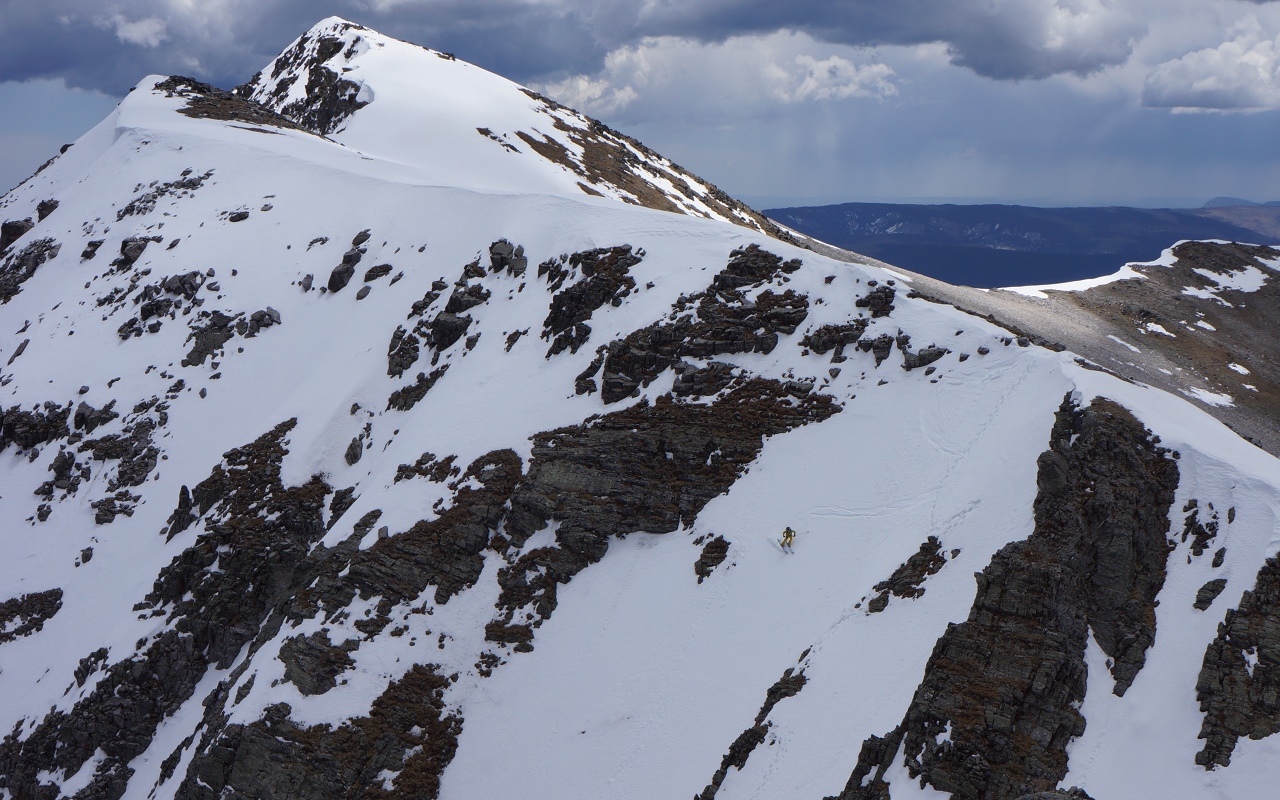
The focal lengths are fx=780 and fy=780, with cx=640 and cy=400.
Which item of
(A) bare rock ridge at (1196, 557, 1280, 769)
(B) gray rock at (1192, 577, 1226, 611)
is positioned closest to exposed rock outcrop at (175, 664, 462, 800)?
(A) bare rock ridge at (1196, 557, 1280, 769)

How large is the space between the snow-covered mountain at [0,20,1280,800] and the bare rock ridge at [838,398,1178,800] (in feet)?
0.30

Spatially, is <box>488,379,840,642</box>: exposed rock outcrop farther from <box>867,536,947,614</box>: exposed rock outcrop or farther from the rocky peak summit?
the rocky peak summit

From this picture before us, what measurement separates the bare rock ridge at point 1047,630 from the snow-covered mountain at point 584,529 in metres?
0.09

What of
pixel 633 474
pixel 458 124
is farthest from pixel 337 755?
pixel 458 124

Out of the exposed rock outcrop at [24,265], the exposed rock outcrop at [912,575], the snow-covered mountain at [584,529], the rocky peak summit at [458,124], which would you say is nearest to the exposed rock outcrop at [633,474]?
the snow-covered mountain at [584,529]

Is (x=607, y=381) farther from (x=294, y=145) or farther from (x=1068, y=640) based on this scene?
(x=294, y=145)

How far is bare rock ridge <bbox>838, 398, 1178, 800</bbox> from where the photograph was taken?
1855cm

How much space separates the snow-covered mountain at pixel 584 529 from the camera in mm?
20141

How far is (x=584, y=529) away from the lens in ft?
99.7

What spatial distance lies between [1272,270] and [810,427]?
70791 millimetres

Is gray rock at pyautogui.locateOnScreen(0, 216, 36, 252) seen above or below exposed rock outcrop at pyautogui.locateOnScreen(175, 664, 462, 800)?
above

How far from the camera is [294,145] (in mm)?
63281

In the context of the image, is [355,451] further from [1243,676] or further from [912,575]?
[1243,676]

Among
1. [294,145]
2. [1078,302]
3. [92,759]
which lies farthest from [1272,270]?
[92,759]
